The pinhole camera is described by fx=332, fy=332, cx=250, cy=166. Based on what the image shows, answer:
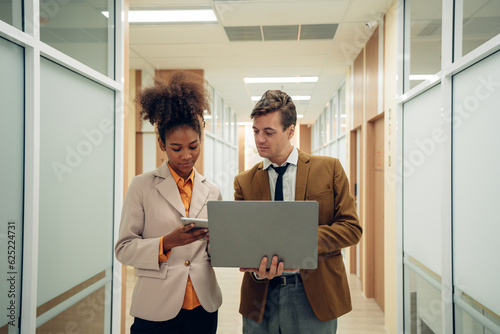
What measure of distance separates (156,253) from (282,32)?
320cm

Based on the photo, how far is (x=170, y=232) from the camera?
121 cm

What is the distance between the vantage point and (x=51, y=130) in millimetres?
1696

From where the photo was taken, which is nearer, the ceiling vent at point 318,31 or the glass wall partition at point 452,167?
the glass wall partition at point 452,167

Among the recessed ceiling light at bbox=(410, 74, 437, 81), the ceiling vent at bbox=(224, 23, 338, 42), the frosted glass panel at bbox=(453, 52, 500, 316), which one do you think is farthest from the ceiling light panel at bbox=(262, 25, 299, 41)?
the frosted glass panel at bbox=(453, 52, 500, 316)

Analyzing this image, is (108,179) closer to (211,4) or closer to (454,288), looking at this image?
(211,4)

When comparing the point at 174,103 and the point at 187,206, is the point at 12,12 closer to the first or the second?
the point at 174,103

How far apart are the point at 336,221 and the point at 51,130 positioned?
146 cm

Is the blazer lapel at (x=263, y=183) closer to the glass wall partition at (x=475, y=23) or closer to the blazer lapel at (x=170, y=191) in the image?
the blazer lapel at (x=170, y=191)

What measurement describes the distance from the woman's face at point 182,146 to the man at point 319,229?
10.4 inches

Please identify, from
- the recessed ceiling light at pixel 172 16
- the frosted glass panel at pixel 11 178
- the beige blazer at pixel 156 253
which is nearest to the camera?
the beige blazer at pixel 156 253

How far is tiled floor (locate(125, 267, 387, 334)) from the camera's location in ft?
9.93

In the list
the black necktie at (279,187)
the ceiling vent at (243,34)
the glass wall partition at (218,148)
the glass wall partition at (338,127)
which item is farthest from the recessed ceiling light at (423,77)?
the glass wall partition at (218,148)

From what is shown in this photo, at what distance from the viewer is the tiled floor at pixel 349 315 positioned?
3027mm

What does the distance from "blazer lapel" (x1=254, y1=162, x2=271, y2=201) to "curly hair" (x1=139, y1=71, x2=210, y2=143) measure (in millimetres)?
303
